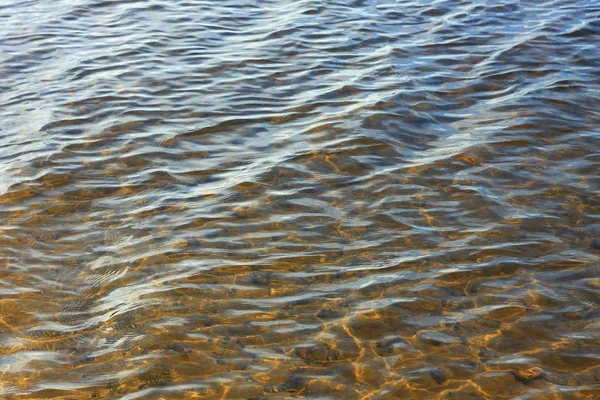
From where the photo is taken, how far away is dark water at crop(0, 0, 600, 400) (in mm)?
4652

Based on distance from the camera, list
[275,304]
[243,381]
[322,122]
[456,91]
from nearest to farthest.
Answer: [243,381] → [275,304] → [322,122] → [456,91]

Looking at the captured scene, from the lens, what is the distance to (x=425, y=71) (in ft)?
29.6

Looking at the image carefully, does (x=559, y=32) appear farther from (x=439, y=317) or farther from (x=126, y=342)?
(x=126, y=342)

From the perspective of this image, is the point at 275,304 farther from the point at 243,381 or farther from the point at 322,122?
the point at 322,122

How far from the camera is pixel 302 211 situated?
6305 millimetres

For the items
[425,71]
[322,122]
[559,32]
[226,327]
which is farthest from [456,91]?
[226,327]

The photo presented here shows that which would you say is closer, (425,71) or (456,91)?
Result: (456,91)

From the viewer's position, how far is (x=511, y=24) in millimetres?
10484

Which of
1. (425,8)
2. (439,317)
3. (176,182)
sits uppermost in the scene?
(425,8)

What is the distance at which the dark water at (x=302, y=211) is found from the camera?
15.3 ft

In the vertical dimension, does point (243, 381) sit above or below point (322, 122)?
below

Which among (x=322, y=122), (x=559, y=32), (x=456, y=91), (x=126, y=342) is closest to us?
(x=126, y=342)

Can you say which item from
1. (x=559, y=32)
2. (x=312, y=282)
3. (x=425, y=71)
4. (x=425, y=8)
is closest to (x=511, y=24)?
(x=559, y=32)

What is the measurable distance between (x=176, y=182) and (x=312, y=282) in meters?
1.99
